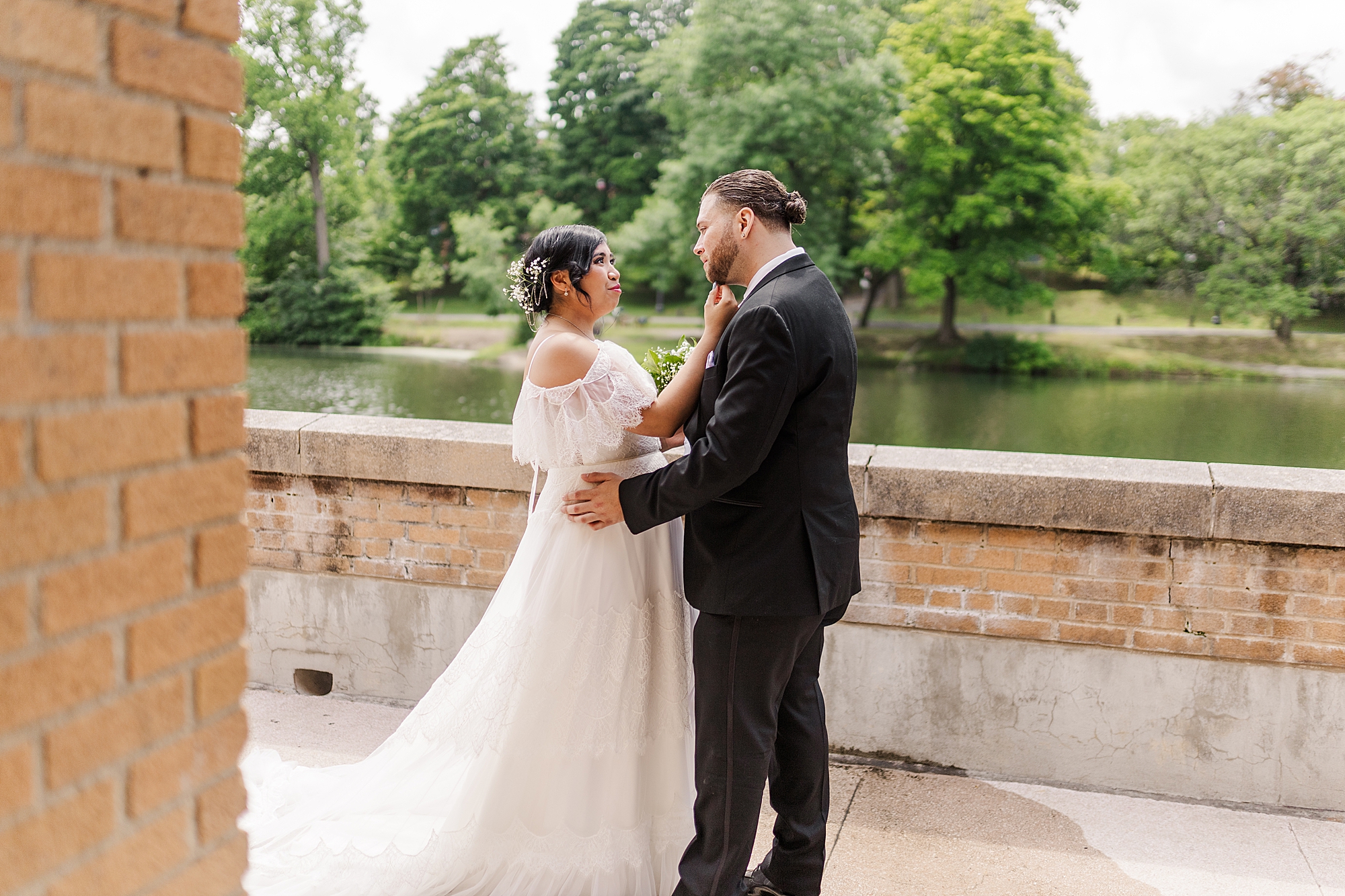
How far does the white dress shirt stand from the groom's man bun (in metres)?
0.08

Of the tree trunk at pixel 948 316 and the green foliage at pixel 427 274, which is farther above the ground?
the green foliage at pixel 427 274

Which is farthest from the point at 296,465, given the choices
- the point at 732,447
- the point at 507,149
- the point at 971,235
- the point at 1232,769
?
the point at 507,149

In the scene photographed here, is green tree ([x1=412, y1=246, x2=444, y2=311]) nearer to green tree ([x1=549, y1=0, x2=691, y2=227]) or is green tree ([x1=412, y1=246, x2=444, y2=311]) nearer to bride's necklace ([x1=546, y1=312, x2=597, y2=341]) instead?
green tree ([x1=549, y1=0, x2=691, y2=227])

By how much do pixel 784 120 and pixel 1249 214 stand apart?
54.9 feet

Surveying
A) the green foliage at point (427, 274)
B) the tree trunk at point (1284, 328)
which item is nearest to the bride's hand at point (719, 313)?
the tree trunk at point (1284, 328)

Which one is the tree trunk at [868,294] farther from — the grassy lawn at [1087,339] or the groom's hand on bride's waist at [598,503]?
the groom's hand on bride's waist at [598,503]

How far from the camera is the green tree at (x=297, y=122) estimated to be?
3966cm

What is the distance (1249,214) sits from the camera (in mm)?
34844

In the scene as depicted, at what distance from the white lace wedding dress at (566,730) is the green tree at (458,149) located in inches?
1857

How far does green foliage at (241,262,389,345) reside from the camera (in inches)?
1592

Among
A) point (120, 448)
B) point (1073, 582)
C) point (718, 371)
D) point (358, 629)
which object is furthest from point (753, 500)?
point (358, 629)

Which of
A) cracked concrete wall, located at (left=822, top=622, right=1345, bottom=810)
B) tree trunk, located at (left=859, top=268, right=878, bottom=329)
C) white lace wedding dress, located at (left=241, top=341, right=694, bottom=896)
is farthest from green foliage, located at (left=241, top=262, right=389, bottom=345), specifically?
white lace wedding dress, located at (left=241, top=341, right=694, bottom=896)

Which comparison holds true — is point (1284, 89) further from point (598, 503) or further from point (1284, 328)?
point (598, 503)

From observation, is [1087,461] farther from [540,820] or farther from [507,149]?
[507,149]
